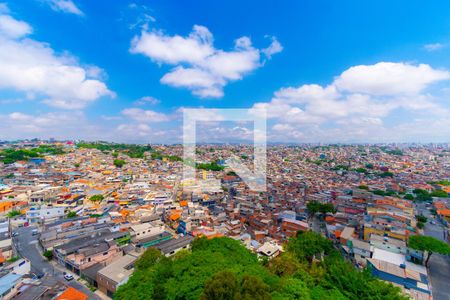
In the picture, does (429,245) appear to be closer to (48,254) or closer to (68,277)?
(68,277)

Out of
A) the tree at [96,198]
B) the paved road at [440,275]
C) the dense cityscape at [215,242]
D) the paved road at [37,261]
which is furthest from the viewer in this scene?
the tree at [96,198]

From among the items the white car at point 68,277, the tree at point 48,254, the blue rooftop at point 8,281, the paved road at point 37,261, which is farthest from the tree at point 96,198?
the blue rooftop at point 8,281

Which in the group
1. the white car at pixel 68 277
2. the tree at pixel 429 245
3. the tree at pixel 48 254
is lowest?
the white car at pixel 68 277

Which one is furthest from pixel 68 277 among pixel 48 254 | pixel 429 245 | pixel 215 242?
pixel 429 245

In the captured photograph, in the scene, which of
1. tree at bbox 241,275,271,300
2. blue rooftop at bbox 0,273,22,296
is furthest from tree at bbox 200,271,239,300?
blue rooftop at bbox 0,273,22,296

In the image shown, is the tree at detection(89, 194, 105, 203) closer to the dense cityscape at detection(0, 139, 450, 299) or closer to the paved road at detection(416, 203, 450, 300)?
the dense cityscape at detection(0, 139, 450, 299)

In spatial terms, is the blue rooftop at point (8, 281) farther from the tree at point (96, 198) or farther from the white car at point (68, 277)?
the tree at point (96, 198)

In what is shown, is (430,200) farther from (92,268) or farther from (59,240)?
(59,240)
